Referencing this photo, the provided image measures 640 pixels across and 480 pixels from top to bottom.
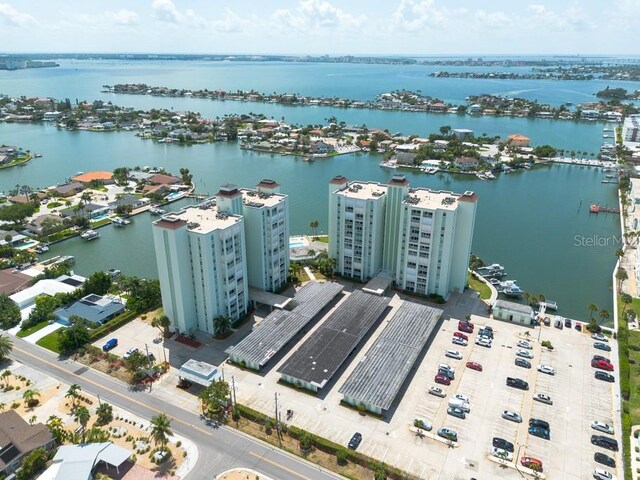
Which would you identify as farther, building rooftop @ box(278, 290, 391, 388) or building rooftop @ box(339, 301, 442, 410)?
building rooftop @ box(278, 290, 391, 388)

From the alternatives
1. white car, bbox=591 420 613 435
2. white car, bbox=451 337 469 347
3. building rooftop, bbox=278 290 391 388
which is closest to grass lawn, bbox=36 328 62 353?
building rooftop, bbox=278 290 391 388

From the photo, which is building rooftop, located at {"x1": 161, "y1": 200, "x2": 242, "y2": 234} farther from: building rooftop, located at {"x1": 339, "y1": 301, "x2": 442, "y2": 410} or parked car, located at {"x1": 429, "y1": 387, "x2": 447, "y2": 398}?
parked car, located at {"x1": 429, "y1": 387, "x2": 447, "y2": 398}

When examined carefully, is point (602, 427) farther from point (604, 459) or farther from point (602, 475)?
point (602, 475)

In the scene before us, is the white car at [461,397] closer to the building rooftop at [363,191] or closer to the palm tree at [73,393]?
the building rooftop at [363,191]

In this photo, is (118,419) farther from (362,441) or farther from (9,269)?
(9,269)

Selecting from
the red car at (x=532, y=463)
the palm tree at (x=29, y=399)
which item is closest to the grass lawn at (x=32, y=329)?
the palm tree at (x=29, y=399)

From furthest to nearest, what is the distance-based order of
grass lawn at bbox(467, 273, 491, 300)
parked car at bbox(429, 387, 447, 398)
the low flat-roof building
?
grass lawn at bbox(467, 273, 491, 300), the low flat-roof building, parked car at bbox(429, 387, 447, 398)

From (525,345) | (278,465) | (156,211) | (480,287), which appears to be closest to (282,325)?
(278,465)
